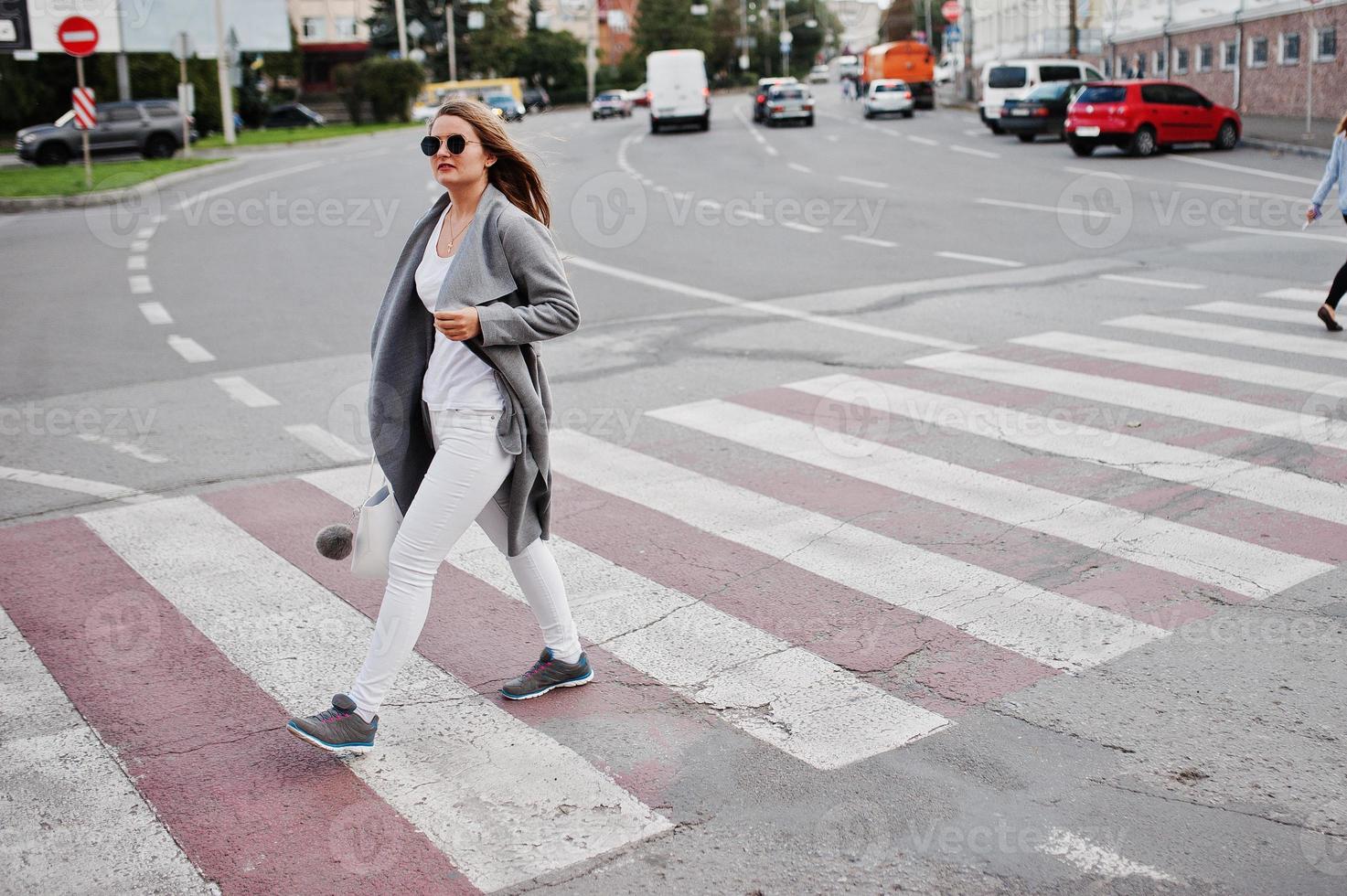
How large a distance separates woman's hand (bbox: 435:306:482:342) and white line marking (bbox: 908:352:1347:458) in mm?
5332

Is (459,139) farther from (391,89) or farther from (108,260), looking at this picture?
(391,89)

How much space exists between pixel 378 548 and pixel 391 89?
62.4 meters

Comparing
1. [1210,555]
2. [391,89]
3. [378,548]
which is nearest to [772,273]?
[1210,555]

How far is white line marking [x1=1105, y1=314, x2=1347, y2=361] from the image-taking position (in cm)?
977

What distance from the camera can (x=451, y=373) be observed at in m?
4.21

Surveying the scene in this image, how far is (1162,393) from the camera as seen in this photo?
869cm

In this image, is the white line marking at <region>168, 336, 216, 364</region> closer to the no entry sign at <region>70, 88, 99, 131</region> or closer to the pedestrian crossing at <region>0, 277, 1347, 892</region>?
the pedestrian crossing at <region>0, 277, 1347, 892</region>

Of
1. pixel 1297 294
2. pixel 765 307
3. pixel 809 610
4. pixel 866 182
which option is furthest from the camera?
pixel 866 182

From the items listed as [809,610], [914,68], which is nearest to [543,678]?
[809,610]

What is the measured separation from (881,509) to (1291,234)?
1167 cm

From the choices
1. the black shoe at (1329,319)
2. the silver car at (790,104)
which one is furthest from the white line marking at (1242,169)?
the silver car at (790,104)

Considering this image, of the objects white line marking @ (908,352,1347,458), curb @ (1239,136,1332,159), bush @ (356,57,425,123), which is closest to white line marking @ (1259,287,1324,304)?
white line marking @ (908,352,1347,458)

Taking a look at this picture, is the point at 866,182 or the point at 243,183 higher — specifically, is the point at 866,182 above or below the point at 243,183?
below

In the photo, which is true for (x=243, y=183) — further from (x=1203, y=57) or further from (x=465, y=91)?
(x=1203, y=57)
